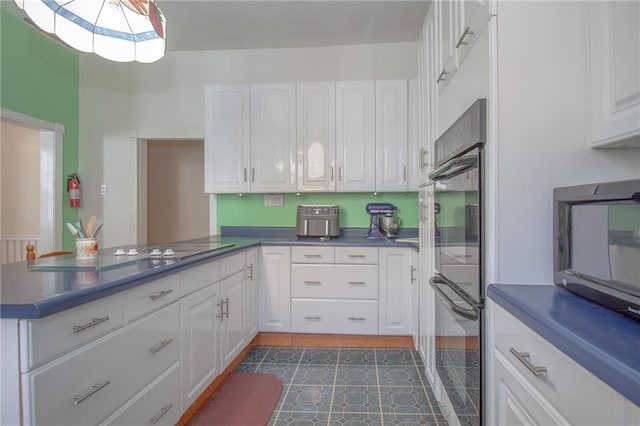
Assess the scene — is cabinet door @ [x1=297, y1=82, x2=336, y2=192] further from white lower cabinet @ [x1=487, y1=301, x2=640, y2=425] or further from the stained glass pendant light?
white lower cabinet @ [x1=487, y1=301, x2=640, y2=425]

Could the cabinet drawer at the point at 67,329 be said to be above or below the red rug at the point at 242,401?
above

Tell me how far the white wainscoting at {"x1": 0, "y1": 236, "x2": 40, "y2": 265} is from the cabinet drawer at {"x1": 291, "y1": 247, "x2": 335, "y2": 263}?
9.36 feet

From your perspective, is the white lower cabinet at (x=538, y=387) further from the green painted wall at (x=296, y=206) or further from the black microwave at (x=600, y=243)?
the green painted wall at (x=296, y=206)

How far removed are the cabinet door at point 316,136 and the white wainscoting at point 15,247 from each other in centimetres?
292

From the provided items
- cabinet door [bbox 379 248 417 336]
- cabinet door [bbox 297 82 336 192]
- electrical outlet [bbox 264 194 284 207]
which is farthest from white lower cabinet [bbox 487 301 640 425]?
electrical outlet [bbox 264 194 284 207]

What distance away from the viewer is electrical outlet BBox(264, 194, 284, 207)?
339 cm

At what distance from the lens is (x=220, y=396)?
207cm

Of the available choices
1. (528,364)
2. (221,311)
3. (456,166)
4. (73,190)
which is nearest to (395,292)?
(221,311)

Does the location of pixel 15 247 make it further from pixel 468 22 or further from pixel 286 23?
pixel 468 22

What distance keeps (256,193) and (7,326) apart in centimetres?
249

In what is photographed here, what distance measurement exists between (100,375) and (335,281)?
1875 mm

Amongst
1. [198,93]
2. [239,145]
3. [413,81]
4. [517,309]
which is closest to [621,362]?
[517,309]

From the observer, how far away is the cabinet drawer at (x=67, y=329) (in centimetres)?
89

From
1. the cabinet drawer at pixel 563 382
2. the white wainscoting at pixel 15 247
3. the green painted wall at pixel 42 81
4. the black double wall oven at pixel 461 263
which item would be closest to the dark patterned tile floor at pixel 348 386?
the black double wall oven at pixel 461 263
